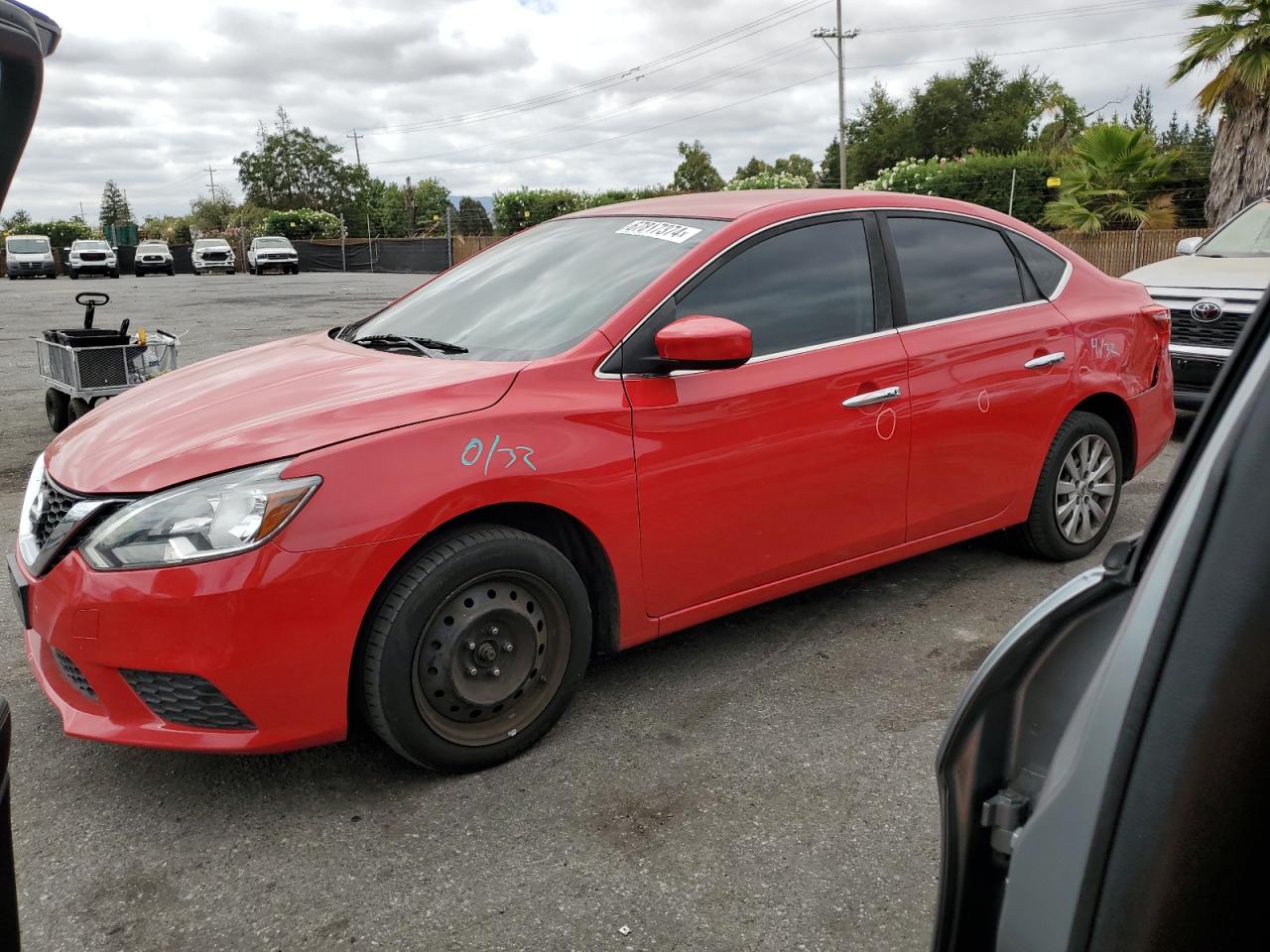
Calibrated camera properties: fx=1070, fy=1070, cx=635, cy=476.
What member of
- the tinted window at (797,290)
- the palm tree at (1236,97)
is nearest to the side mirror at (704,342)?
the tinted window at (797,290)

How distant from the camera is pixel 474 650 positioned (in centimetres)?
291

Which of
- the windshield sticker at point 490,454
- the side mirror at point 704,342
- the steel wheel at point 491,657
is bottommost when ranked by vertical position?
the steel wheel at point 491,657

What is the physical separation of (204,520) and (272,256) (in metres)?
45.0

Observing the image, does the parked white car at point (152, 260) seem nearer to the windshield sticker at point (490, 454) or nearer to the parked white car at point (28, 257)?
the parked white car at point (28, 257)

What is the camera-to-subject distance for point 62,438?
3342 mm

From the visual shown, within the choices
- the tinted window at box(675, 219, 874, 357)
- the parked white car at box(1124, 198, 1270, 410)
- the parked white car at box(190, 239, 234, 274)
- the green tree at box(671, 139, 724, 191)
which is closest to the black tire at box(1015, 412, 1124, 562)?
the tinted window at box(675, 219, 874, 357)

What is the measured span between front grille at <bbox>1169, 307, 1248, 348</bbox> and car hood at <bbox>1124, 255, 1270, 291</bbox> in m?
0.20

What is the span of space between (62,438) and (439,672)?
150 cm

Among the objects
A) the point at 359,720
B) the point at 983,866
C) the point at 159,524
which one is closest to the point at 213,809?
the point at 359,720

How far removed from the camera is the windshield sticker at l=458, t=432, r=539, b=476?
284 centimetres

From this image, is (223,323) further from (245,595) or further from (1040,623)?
(1040,623)

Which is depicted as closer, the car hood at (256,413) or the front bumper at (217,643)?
the front bumper at (217,643)

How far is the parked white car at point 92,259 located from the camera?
141 feet

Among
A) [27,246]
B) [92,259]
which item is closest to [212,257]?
[92,259]
